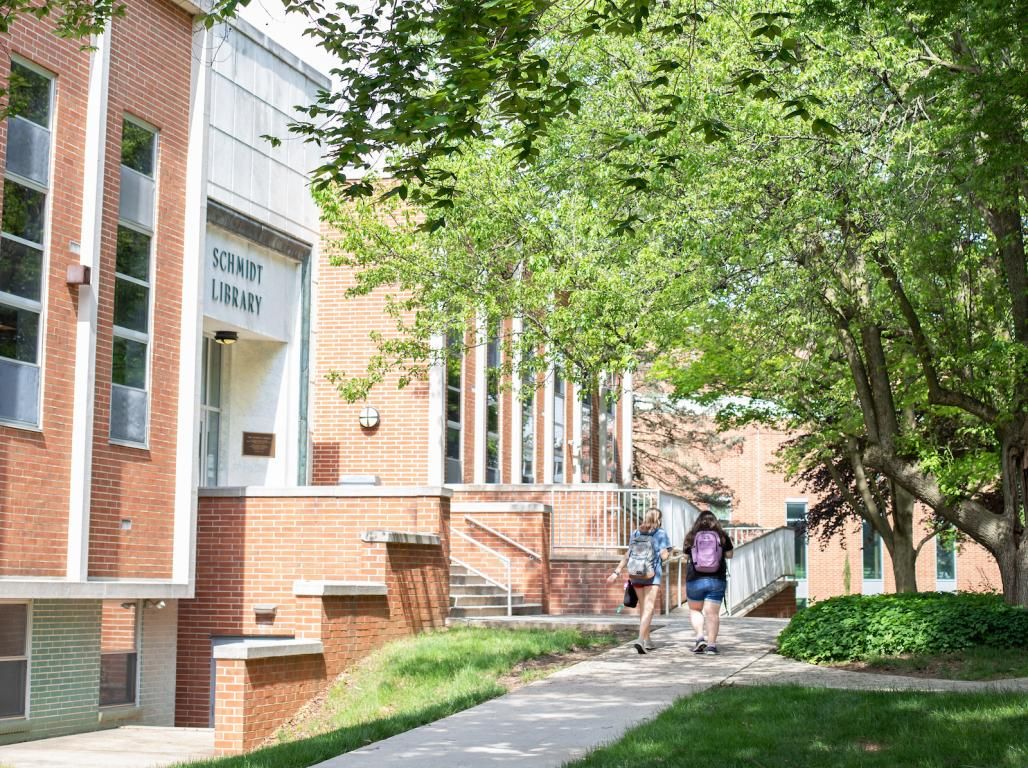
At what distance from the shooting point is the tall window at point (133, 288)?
57.4 ft

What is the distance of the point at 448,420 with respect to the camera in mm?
26844

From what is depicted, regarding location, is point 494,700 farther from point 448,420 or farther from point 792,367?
point 448,420

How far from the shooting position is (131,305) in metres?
17.8

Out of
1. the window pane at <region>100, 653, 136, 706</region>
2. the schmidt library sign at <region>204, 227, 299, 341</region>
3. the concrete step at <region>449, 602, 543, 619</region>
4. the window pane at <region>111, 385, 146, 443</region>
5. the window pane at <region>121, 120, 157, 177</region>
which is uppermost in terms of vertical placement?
the window pane at <region>121, 120, 157, 177</region>

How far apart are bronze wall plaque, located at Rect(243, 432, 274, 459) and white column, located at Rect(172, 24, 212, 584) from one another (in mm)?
5052

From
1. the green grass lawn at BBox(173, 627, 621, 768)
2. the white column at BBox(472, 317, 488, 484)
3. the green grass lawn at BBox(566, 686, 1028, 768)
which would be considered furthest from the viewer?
the white column at BBox(472, 317, 488, 484)

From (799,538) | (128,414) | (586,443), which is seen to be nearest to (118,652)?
(128,414)

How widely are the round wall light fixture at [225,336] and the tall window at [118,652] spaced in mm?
5872

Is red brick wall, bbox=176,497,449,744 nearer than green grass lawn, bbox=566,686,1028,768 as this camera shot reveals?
No

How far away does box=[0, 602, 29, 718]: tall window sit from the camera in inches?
606

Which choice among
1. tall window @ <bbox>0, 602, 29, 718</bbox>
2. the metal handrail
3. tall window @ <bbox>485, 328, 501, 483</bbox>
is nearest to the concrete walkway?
tall window @ <bbox>0, 602, 29, 718</bbox>

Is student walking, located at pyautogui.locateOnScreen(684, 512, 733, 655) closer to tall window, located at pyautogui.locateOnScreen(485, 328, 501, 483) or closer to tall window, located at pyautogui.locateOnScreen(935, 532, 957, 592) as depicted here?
tall window, located at pyautogui.locateOnScreen(485, 328, 501, 483)

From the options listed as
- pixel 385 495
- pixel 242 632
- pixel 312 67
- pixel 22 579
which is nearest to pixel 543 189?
pixel 312 67

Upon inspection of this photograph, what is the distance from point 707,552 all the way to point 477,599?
5.28 meters
